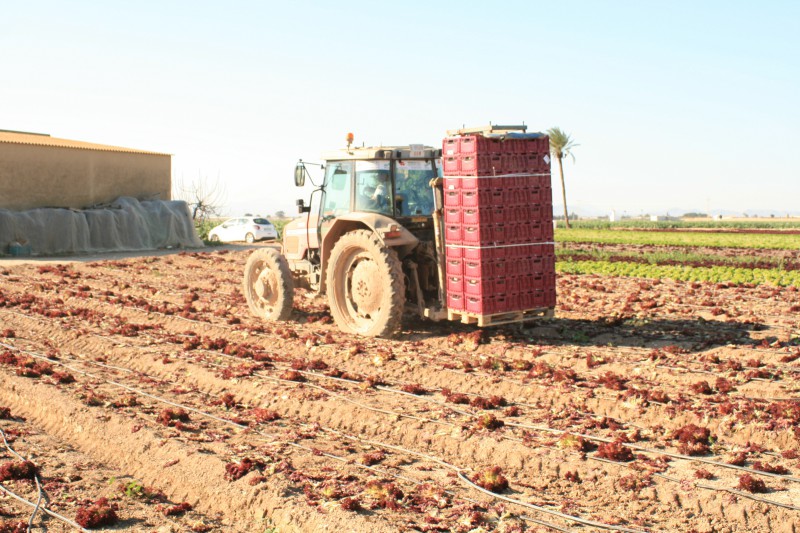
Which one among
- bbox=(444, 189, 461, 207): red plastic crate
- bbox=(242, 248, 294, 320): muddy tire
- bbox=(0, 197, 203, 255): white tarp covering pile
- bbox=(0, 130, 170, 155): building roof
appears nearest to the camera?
bbox=(444, 189, 461, 207): red plastic crate

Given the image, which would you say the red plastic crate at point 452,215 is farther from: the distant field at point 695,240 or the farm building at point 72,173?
the distant field at point 695,240

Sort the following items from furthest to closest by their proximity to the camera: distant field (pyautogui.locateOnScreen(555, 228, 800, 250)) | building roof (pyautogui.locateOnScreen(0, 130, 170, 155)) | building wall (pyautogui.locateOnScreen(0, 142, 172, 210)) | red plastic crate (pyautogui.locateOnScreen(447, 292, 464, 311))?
1. distant field (pyautogui.locateOnScreen(555, 228, 800, 250))
2. building roof (pyautogui.locateOnScreen(0, 130, 170, 155))
3. building wall (pyautogui.locateOnScreen(0, 142, 172, 210))
4. red plastic crate (pyautogui.locateOnScreen(447, 292, 464, 311))

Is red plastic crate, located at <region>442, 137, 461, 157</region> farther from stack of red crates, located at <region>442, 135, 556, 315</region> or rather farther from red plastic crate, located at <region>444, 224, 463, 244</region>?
red plastic crate, located at <region>444, 224, 463, 244</region>

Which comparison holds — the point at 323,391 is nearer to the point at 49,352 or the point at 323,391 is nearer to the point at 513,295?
the point at 513,295

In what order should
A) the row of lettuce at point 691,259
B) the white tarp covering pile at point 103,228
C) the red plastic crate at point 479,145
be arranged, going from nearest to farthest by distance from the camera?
the red plastic crate at point 479,145 → the row of lettuce at point 691,259 → the white tarp covering pile at point 103,228

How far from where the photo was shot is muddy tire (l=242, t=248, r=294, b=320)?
1452 centimetres

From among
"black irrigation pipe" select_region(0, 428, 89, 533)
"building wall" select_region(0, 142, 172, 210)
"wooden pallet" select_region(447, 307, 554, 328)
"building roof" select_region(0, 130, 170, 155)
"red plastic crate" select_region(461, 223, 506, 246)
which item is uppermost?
"building roof" select_region(0, 130, 170, 155)

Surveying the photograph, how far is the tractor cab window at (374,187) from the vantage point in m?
12.9

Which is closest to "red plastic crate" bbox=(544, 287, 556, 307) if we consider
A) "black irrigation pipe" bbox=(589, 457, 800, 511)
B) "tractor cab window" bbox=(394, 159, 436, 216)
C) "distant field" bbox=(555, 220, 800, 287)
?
"tractor cab window" bbox=(394, 159, 436, 216)

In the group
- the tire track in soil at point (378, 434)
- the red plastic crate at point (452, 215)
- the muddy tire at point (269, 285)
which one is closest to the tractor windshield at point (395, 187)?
the red plastic crate at point (452, 215)

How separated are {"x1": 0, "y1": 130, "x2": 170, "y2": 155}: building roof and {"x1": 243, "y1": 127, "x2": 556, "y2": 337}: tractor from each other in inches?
871

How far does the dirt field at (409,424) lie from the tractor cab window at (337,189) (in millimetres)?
2011

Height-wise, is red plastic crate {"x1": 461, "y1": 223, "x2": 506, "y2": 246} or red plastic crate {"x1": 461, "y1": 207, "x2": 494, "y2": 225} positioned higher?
red plastic crate {"x1": 461, "y1": 207, "x2": 494, "y2": 225}

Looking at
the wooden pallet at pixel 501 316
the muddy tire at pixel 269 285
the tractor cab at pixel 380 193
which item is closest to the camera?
the wooden pallet at pixel 501 316
